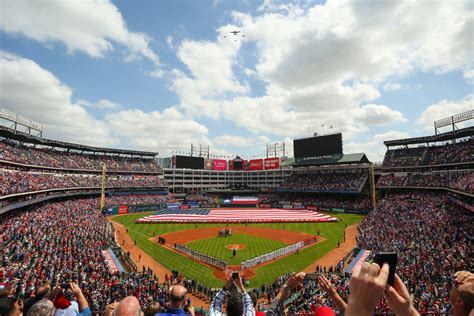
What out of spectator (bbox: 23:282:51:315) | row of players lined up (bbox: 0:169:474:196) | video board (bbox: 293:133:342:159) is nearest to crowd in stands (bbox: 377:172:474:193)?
row of players lined up (bbox: 0:169:474:196)

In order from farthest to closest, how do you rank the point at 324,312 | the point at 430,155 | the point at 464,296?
the point at 430,155, the point at 324,312, the point at 464,296

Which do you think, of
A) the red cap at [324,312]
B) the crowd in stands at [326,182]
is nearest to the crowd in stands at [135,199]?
the crowd in stands at [326,182]

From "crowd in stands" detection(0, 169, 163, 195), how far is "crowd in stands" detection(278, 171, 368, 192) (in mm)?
39971

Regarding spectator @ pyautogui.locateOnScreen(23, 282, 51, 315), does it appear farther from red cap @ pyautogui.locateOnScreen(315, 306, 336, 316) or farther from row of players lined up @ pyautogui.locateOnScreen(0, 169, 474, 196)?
row of players lined up @ pyautogui.locateOnScreen(0, 169, 474, 196)

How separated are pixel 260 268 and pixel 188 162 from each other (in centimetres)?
6746

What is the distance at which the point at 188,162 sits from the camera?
8950cm

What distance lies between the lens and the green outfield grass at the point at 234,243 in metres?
28.7

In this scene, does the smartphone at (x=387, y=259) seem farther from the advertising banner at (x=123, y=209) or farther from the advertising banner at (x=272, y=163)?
the advertising banner at (x=272, y=163)

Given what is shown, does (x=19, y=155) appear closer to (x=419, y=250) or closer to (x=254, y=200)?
(x=254, y=200)

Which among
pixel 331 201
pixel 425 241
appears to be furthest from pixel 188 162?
pixel 425 241

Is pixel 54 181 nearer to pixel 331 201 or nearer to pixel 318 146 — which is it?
pixel 331 201

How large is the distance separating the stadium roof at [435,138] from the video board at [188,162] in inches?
2268

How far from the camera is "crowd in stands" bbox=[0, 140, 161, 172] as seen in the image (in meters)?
43.9

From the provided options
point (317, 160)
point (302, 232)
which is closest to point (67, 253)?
point (302, 232)
